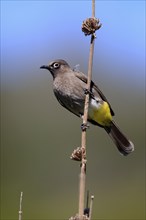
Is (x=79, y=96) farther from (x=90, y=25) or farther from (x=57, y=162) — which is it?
(x=57, y=162)

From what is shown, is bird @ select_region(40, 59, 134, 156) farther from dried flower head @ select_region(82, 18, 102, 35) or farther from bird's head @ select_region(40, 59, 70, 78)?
dried flower head @ select_region(82, 18, 102, 35)

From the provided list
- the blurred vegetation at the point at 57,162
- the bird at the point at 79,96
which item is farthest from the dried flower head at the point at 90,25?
the blurred vegetation at the point at 57,162

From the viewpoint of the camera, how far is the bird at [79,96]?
519 cm

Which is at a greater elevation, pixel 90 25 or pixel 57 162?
pixel 57 162

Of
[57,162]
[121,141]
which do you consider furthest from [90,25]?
[57,162]

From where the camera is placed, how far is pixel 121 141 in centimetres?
539

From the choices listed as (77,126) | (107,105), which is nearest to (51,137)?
(77,126)

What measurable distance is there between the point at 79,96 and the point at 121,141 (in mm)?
504

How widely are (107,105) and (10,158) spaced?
344 inches

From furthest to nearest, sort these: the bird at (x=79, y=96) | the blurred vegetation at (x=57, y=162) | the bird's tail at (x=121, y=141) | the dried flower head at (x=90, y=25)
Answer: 1. the blurred vegetation at (x=57, y=162)
2. the bird's tail at (x=121, y=141)
3. the bird at (x=79, y=96)
4. the dried flower head at (x=90, y=25)

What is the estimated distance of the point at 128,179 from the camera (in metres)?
13.0

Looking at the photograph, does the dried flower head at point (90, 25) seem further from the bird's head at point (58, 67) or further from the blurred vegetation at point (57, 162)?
the blurred vegetation at point (57, 162)

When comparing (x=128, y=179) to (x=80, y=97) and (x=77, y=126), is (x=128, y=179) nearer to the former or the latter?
(x=77, y=126)

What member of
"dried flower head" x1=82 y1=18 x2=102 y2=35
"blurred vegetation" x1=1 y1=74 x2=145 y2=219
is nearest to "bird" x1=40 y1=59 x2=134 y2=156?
"dried flower head" x1=82 y1=18 x2=102 y2=35
